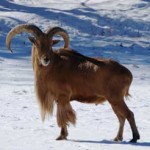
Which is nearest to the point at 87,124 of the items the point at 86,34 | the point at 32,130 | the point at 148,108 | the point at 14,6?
the point at 32,130

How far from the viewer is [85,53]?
26656 mm

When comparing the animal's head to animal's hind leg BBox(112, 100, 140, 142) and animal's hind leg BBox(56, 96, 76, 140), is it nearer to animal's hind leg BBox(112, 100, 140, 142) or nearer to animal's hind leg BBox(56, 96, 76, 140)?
animal's hind leg BBox(56, 96, 76, 140)

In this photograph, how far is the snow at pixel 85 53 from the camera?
9.97 meters

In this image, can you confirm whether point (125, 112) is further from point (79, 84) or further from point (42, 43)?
point (42, 43)

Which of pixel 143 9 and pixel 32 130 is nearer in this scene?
pixel 32 130

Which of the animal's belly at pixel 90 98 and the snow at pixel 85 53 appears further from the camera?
the animal's belly at pixel 90 98

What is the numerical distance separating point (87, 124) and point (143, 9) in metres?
24.6

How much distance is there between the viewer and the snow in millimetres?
9969

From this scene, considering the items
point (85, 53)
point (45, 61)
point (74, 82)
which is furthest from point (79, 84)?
point (85, 53)

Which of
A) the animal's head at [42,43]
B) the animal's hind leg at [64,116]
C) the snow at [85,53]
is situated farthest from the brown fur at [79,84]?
the snow at [85,53]

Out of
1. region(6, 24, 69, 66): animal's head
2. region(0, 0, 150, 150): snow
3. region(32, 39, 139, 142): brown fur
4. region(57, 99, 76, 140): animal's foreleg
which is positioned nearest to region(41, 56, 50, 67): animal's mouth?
region(6, 24, 69, 66): animal's head

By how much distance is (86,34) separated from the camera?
100ft

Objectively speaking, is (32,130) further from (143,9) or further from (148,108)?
(143,9)

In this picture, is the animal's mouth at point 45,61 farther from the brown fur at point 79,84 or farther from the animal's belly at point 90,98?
the animal's belly at point 90,98
